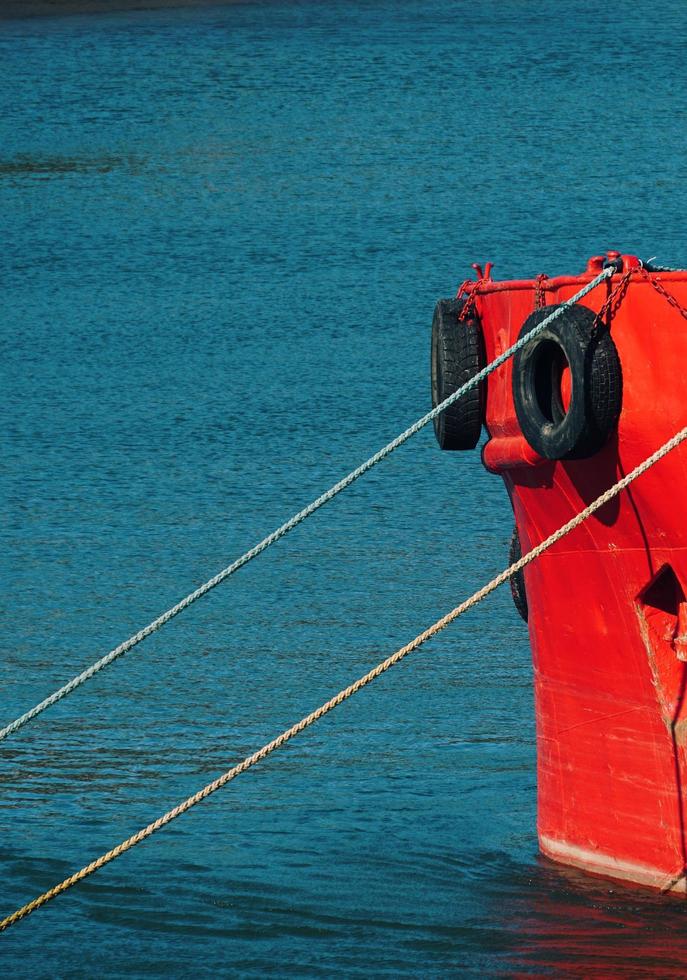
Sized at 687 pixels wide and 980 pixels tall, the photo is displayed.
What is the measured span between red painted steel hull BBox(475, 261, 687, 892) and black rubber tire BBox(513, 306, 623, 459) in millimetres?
59

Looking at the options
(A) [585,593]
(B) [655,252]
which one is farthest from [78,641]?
(B) [655,252]

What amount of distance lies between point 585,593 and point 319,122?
1661 centimetres

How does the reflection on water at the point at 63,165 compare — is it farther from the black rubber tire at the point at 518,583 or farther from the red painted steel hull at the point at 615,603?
the red painted steel hull at the point at 615,603

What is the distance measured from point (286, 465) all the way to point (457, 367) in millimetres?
6822

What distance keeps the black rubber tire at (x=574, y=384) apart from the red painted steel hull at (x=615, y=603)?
0.06 metres

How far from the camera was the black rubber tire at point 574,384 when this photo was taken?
6.64 m

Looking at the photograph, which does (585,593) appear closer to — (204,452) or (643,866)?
(643,866)

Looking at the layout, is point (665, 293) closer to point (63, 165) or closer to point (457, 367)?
point (457, 367)

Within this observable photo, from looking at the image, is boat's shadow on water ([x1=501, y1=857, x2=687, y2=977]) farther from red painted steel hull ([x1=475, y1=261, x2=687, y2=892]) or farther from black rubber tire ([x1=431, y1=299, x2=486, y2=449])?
black rubber tire ([x1=431, y1=299, x2=486, y2=449])

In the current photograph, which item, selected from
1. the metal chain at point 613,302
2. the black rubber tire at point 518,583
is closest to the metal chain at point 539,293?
the metal chain at point 613,302

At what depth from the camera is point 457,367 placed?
24.8ft

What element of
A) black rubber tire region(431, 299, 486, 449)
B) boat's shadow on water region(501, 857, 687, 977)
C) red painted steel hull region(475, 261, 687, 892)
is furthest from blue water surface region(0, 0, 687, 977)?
black rubber tire region(431, 299, 486, 449)

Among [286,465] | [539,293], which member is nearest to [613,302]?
[539,293]

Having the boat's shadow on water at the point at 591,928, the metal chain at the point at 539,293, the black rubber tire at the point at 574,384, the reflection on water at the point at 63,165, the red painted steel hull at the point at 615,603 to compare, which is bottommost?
the boat's shadow on water at the point at 591,928
